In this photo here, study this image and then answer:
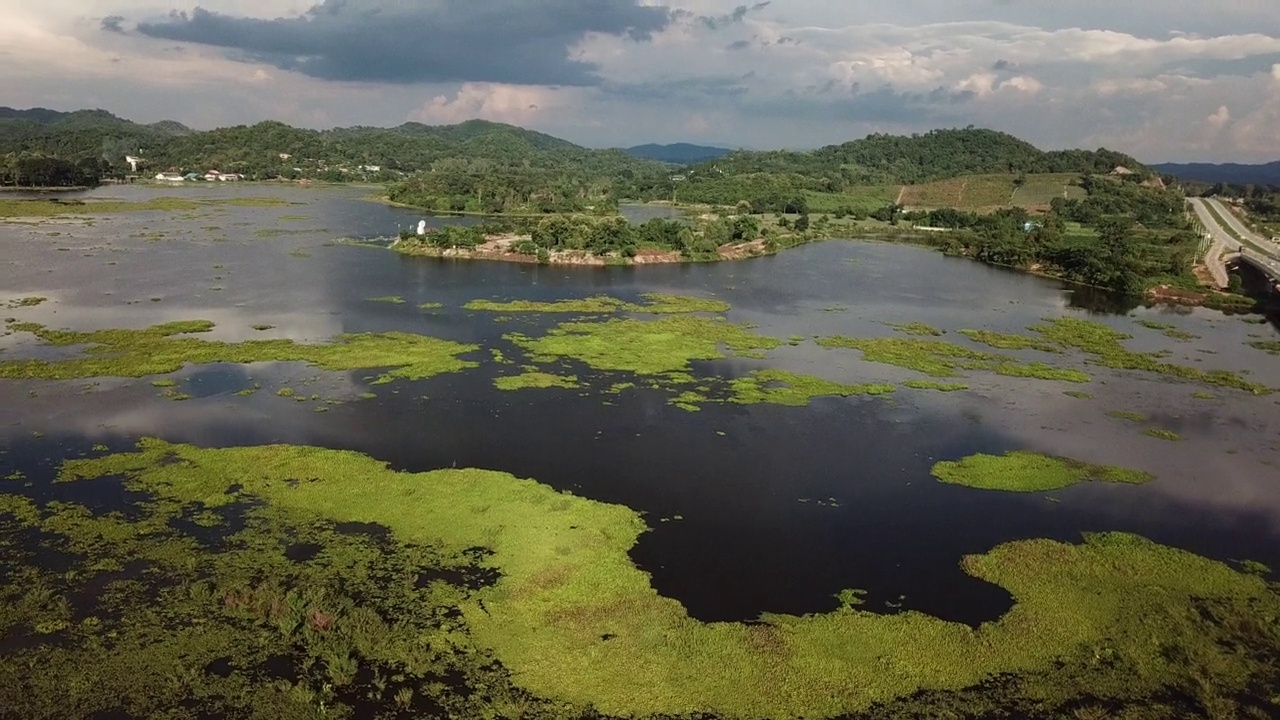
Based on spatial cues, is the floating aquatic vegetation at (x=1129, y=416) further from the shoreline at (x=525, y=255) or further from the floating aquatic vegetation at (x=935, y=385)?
the shoreline at (x=525, y=255)

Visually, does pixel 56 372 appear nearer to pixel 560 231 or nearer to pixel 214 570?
pixel 214 570

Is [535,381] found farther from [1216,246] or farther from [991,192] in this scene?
[991,192]

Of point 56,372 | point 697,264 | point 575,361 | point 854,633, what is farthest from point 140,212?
point 854,633

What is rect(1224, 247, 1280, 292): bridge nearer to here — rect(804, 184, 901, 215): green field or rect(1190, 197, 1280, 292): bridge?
rect(1190, 197, 1280, 292): bridge

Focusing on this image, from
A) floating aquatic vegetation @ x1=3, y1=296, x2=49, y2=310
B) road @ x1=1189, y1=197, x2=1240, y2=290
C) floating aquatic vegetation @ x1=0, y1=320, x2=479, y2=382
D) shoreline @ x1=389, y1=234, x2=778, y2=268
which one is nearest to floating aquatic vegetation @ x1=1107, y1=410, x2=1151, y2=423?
floating aquatic vegetation @ x1=0, y1=320, x2=479, y2=382

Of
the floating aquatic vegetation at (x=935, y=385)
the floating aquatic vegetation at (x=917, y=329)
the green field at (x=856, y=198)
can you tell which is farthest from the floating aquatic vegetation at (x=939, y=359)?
the green field at (x=856, y=198)

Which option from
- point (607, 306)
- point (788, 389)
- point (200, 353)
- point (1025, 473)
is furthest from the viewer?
point (607, 306)

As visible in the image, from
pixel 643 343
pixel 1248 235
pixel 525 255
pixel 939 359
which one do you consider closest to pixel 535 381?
pixel 643 343
